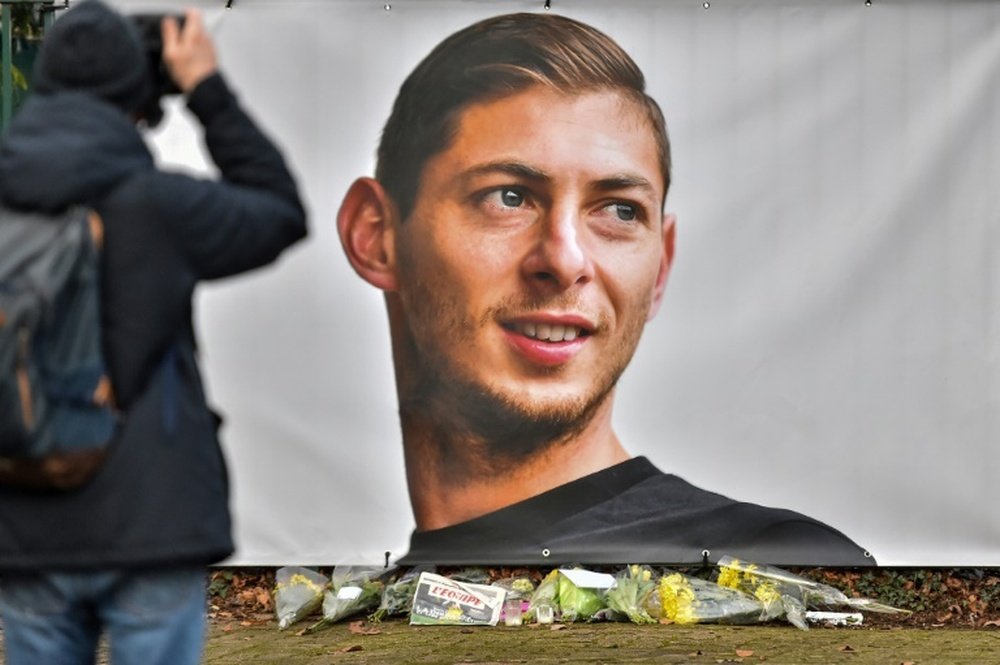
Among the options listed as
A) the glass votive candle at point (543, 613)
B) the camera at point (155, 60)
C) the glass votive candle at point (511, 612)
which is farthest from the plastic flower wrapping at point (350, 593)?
the camera at point (155, 60)

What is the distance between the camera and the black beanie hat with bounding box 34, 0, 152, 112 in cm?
283

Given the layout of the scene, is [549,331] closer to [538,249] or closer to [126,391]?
[538,249]

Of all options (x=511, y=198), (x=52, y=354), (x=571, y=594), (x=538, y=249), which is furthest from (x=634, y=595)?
(x=52, y=354)

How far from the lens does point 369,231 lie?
6789 millimetres

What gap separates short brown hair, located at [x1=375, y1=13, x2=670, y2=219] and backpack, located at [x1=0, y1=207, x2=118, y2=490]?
13.3 feet

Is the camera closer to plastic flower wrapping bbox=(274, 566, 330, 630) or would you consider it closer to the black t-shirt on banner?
the black t-shirt on banner

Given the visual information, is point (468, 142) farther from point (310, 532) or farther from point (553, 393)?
point (310, 532)

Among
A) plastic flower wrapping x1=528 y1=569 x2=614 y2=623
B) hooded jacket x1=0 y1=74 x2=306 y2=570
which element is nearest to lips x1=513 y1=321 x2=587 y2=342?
plastic flower wrapping x1=528 y1=569 x2=614 y2=623

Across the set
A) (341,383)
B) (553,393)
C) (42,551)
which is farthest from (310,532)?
(42,551)

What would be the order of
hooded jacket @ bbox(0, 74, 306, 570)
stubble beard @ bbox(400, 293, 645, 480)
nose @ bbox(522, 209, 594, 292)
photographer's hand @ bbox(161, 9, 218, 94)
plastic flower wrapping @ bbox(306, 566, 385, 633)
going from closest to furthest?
hooded jacket @ bbox(0, 74, 306, 570), photographer's hand @ bbox(161, 9, 218, 94), nose @ bbox(522, 209, 594, 292), stubble beard @ bbox(400, 293, 645, 480), plastic flower wrapping @ bbox(306, 566, 385, 633)

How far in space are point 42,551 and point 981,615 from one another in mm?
5264

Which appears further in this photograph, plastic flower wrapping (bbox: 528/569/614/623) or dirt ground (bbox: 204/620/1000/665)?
plastic flower wrapping (bbox: 528/569/614/623)

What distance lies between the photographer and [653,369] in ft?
22.2

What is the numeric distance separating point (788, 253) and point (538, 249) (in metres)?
1.11
